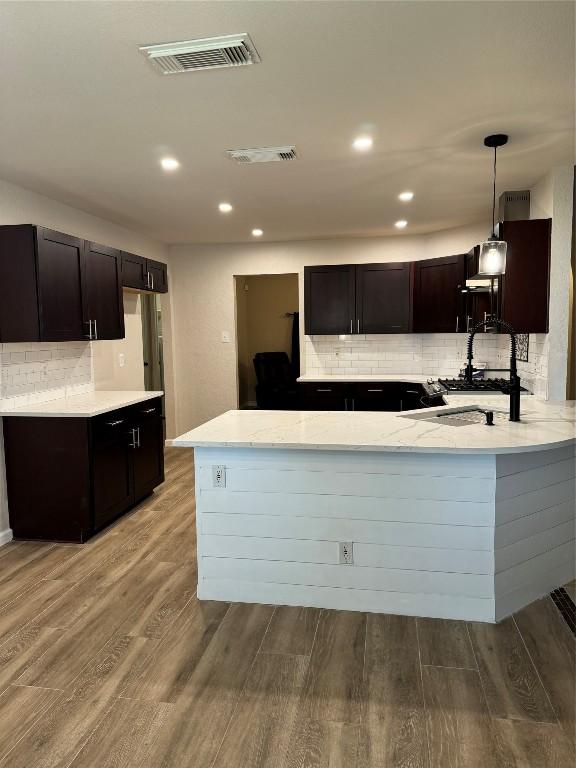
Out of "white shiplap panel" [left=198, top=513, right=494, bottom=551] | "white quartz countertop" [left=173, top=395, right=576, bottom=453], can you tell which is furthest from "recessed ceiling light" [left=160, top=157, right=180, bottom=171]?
"white shiplap panel" [left=198, top=513, right=494, bottom=551]

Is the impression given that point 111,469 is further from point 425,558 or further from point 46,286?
point 425,558

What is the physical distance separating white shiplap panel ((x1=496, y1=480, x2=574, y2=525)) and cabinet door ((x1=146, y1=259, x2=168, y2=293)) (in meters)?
3.86

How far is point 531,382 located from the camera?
4.13 m

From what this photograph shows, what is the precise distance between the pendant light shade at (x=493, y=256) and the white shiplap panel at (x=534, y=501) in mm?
1257

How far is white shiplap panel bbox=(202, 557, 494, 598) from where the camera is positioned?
101 inches

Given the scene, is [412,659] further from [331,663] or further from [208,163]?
[208,163]

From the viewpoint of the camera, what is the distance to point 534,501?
105 inches

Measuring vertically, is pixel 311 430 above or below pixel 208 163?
below

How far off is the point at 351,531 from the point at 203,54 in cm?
223

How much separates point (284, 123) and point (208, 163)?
2.56 feet

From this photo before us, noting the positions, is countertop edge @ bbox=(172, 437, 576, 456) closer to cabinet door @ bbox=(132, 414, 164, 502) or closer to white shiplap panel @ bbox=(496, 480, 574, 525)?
white shiplap panel @ bbox=(496, 480, 574, 525)

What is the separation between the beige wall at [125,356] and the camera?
492cm

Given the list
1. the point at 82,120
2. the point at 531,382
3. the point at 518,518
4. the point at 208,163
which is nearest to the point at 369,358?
the point at 531,382

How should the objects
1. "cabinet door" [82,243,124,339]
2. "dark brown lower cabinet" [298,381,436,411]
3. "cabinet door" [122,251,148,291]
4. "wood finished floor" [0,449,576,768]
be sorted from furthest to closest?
"dark brown lower cabinet" [298,381,436,411], "cabinet door" [122,251,148,291], "cabinet door" [82,243,124,339], "wood finished floor" [0,449,576,768]
